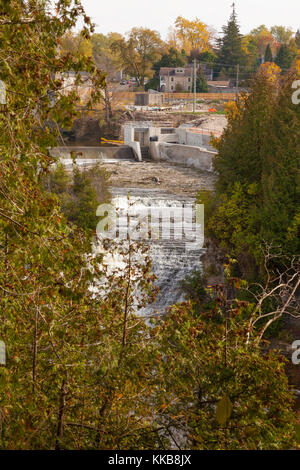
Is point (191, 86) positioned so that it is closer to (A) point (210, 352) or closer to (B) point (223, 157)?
(B) point (223, 157)

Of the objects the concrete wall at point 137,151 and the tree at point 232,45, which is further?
the tree at point 232,45

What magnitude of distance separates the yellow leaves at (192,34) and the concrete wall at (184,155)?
193ft

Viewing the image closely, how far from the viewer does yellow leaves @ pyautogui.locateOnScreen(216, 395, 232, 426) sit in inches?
180

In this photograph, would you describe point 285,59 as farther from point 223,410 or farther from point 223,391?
point 223,410

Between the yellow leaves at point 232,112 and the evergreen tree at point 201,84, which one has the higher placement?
the evergreen tree at point 201,84

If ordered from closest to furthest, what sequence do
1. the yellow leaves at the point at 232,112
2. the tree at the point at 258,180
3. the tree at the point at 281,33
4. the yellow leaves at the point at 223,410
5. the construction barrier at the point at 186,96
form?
the yellow leaves at the point at 223,410, the tree at the point at 258,180, the yellow leaves at the point at 232,112, the construction barrier at the point at 186,96, the tree at the point at 281,33

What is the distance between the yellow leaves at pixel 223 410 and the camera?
4.57 meters

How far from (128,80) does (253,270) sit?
8333 centimetres

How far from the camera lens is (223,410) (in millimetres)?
4613

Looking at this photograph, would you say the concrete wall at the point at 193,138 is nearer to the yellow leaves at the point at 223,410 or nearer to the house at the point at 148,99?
the house at the point at 148,99

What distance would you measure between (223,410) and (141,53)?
92419 mm

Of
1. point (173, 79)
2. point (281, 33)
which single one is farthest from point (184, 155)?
point (281, 33)

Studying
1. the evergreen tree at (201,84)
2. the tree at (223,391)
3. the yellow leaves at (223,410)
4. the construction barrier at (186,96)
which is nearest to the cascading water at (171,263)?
the tree at (223,391)

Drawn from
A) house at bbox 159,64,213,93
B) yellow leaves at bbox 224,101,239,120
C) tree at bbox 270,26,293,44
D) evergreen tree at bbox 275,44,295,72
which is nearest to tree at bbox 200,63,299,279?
yellow leaves at bbox 224,101,239,120
